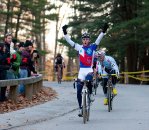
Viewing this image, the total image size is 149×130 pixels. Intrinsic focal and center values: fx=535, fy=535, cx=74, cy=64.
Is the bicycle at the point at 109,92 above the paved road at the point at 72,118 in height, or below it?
above

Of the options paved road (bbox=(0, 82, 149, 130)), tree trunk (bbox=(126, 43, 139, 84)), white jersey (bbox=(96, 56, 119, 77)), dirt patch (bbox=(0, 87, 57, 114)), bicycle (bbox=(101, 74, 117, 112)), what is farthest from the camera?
tree trunk (bbox=(126, 43, 139, 84))

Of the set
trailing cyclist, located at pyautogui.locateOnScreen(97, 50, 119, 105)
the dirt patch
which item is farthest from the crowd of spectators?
trailing cyclist, located at pyautogui.locateOnScreen(97, 50, 119, 105)

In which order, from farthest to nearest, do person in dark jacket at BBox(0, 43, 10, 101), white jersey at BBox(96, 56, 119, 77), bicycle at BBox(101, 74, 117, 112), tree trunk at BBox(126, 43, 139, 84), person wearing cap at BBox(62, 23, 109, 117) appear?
tree trunk at BBox(126, 43, 139, 84) → white jersey at BBox(96, 56, 119, 77) → person in dark jacket at BBox(0, 43, 10, 101) → bicycle at BBox(101, 74, 117, 112) → person wearing cap at BBox(62, 23, 109, 117)

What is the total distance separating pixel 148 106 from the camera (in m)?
16.3

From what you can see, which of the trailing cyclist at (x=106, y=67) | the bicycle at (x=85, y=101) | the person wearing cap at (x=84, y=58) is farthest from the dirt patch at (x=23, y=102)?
the bicycle at (x=85, y=101)

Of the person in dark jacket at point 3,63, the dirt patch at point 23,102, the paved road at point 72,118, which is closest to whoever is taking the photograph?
the paved road at point 72,118

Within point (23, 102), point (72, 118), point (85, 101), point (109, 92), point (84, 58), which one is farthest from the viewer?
point (23, 102)

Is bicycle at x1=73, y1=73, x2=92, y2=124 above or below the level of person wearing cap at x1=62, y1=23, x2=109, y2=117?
below

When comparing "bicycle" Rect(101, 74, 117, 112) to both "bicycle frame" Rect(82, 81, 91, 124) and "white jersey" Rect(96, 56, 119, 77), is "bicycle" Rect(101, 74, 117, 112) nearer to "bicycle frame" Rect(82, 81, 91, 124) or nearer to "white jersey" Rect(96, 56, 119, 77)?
"white jersey" Rect(96, 56, 119, 77)

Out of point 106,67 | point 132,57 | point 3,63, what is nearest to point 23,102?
point 3,63

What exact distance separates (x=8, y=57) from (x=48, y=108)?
6.06 ft

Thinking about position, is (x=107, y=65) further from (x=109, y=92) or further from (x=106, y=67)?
(x=109, y=92)

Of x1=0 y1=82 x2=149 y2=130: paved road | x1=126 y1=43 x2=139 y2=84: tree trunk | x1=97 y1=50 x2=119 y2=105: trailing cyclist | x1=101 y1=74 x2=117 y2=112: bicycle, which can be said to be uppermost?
x1=126 y1=43 x2=139 y2=84: tree trunk

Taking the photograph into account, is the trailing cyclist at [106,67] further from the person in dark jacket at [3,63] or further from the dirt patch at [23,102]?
the person in dark jacket at [3,63]
